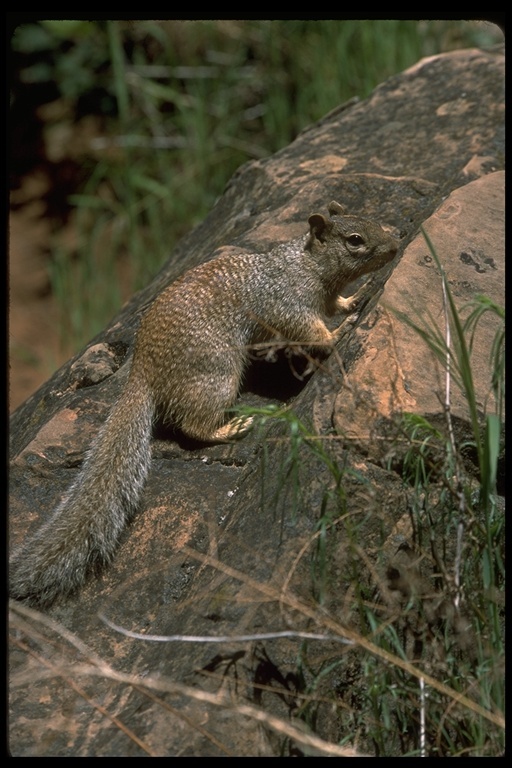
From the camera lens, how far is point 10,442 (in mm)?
4621

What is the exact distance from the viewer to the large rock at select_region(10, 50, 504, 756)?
2854mm

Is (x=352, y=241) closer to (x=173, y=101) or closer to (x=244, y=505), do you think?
(x=244, y=505)

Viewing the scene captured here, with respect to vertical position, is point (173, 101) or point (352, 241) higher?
point (173, 101)

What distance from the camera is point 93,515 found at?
142 inches

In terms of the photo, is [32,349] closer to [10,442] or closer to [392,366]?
[10,442]

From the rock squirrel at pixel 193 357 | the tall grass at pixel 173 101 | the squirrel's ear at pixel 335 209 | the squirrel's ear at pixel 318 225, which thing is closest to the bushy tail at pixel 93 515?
the rock squirrel at pixel 193 357

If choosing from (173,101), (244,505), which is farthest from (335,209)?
(173,101)

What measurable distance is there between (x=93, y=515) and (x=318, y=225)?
181 centimetres

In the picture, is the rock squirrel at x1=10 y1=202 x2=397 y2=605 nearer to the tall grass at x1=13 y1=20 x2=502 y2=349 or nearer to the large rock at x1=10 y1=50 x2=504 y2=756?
the large rock at x1=10 y1=50 x2=504 y2=756

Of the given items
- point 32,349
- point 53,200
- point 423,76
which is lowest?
point 32,349

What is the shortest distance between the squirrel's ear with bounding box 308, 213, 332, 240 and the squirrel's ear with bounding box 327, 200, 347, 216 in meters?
0.16

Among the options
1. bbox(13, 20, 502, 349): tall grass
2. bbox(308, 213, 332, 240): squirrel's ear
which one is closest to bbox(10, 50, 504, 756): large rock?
bbox(308, 213, 332, 240): squirrel's ear
